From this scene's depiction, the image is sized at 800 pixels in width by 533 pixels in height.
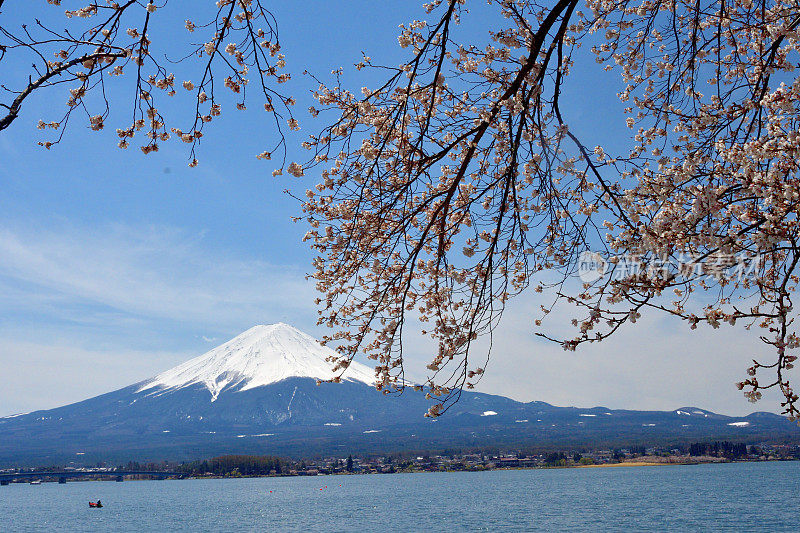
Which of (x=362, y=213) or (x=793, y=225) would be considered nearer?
(x=793, y=225)

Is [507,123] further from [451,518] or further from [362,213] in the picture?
[451,518]

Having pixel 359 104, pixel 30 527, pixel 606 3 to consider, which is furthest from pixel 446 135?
pixel 30 527

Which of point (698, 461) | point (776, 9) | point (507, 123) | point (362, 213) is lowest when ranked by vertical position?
point (698, 461)

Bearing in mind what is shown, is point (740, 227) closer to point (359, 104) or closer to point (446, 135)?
point (446, 135)

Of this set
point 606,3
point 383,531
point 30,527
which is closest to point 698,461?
point 383,531

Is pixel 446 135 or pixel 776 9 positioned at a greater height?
pixel 776 9

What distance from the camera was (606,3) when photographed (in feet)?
17.2

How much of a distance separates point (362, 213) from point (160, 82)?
1.68 metres

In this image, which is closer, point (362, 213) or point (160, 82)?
point (160, 82)

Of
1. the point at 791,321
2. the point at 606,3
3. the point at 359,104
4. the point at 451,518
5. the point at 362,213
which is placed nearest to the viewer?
the point at 791,321

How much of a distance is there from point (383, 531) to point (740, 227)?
41.4 m

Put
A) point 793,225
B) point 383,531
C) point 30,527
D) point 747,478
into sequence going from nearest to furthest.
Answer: point 793,225 < point 383,531 < point 30,527 < point 747,478

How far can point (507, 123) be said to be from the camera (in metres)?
4.16

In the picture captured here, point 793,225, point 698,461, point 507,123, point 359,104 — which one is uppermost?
point 359,104
